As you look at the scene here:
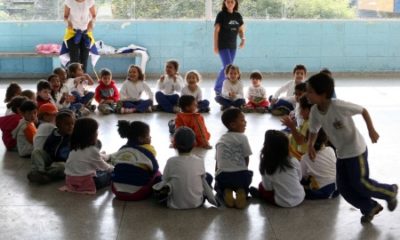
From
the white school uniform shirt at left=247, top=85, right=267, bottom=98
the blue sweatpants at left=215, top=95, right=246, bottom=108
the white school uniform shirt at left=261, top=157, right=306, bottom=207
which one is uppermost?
the white school uniform shirt at left=247, top=85, right=267, bottom=98

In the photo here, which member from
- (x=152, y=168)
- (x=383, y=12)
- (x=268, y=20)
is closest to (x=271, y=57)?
(x=268, y=20)

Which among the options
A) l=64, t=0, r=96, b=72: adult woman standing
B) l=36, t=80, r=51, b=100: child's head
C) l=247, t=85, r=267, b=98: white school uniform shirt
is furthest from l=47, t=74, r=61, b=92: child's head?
l=247, t=85, r=267, b=98: white school uniform shirt

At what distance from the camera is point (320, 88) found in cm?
360

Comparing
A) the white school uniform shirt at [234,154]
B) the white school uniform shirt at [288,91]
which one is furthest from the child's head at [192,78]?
the white school uniform shirt at [234,154]

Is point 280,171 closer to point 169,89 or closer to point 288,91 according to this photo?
point 288,91

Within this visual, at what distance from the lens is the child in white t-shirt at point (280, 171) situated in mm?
3992

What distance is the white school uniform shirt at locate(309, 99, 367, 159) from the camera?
360 centimetres

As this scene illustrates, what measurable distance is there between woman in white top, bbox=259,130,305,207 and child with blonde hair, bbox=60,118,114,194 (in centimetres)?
127

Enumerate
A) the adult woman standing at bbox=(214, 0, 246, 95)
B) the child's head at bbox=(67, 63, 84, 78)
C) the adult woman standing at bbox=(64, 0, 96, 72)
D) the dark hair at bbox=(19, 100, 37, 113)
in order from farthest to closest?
1. the adult woman standing at bbox=(64, 0, 96, 72)
2. the adult woman standing at bbox=(214, 0, 246, 95)
3. the child's head at bbox=(67, 63, 84, 78)
4. the dark hair at bbox=(19, 100, 37, 113)

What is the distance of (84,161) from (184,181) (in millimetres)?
853

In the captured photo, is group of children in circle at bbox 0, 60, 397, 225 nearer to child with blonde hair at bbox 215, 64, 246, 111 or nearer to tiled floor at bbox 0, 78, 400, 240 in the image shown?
tiled floor at bbox 0, 78, 400, 240

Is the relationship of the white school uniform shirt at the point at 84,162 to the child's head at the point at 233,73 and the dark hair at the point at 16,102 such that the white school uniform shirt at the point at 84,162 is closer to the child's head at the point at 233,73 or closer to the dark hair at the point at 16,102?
the dark hair at the point at 16,102

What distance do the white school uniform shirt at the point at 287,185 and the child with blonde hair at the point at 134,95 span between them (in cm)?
360

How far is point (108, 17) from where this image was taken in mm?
10945
